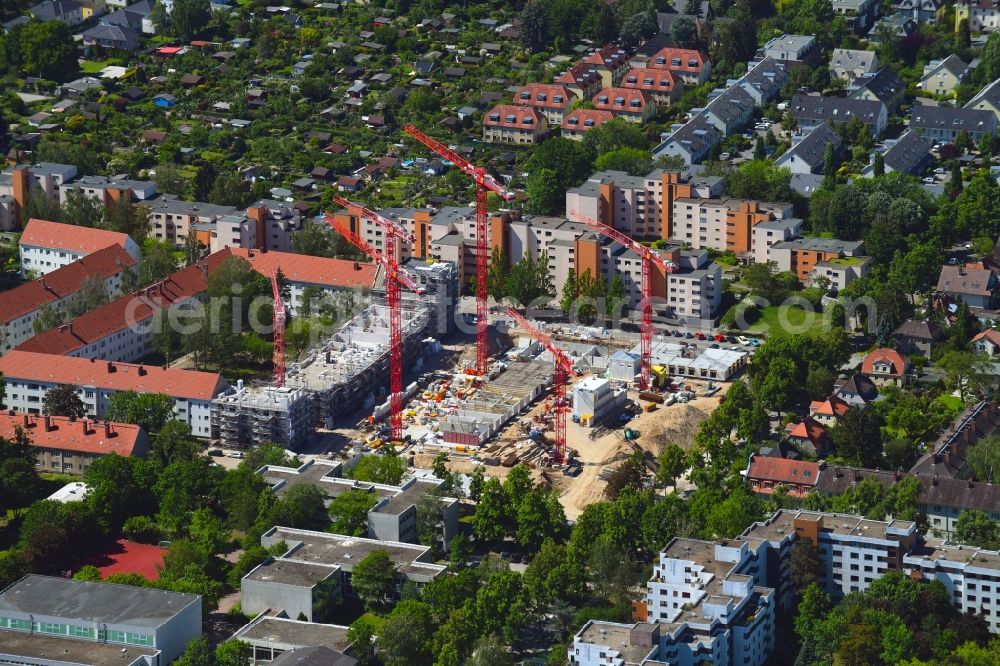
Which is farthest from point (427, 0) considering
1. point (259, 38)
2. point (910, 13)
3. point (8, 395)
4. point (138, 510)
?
point (138, 510)

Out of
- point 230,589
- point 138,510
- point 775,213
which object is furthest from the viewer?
point 775,213

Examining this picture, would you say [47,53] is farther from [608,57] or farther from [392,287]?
[392,287]

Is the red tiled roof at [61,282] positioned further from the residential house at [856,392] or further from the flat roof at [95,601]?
the residential house at [856,392]

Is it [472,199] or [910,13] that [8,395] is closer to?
[472,199]

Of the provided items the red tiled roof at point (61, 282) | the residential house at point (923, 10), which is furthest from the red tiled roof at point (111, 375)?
the residential house at point (923, 10)

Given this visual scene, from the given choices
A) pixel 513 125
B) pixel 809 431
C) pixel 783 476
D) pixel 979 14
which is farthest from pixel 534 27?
pixel 783 476

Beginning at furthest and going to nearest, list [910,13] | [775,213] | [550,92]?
[910,13], [550,92], [775,213]

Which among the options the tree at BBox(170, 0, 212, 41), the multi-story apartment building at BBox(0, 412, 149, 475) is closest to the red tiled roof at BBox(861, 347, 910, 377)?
the multi-story apartment building at BBox(0, 412, 149, 475)
